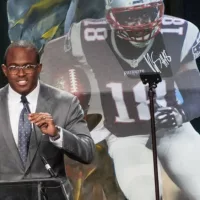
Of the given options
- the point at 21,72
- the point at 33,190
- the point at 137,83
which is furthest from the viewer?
the point at 137,83

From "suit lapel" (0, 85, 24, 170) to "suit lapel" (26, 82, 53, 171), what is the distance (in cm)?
6

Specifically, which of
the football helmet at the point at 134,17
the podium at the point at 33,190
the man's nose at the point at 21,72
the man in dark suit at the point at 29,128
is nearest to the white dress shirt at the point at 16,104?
the man in dark suit at the point at 29,128

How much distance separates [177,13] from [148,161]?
3.50ft

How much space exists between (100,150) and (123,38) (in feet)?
2.64

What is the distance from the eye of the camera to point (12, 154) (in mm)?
2084

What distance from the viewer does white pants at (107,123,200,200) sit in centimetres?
371

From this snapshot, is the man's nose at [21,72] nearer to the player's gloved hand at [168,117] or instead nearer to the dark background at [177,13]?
the dark background at [177,13]

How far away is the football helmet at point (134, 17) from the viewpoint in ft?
12.2

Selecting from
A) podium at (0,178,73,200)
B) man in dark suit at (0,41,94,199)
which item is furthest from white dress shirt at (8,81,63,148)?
podium at (0,178,73,200)

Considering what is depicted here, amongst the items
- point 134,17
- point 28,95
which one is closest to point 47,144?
point 28,95

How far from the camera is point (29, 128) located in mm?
2117

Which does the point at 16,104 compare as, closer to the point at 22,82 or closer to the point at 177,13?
the point at 22,82

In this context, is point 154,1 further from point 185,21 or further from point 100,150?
point 100,150

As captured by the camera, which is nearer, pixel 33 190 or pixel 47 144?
pixel 33 190
